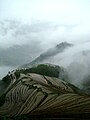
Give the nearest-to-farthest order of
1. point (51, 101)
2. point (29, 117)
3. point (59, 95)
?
point (29, 117) → point (51, 101) → point (59, 95)

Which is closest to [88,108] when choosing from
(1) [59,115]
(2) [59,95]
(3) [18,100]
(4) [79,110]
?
(4) [79,110]

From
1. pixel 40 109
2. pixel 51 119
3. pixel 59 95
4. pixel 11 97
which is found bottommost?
pixel 51 119

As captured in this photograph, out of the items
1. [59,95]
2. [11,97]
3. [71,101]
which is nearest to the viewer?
[71,101]

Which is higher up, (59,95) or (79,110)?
(59,95)

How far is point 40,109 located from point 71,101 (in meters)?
5.59

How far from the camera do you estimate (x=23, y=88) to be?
69.1 metres

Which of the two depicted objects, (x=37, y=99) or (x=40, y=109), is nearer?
(x=40, y=109)

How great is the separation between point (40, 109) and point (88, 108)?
9.17m

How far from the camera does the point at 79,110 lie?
3784 centimetres

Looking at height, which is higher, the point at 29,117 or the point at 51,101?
the point at 51,101

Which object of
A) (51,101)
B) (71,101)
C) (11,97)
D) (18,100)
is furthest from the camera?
(11,97)

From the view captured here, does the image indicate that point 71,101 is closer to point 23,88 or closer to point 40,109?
point 40,109

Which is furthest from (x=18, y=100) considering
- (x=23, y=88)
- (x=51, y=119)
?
(x=51, y=119)

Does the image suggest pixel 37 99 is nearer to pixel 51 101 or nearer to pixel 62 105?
pixel 51 101
